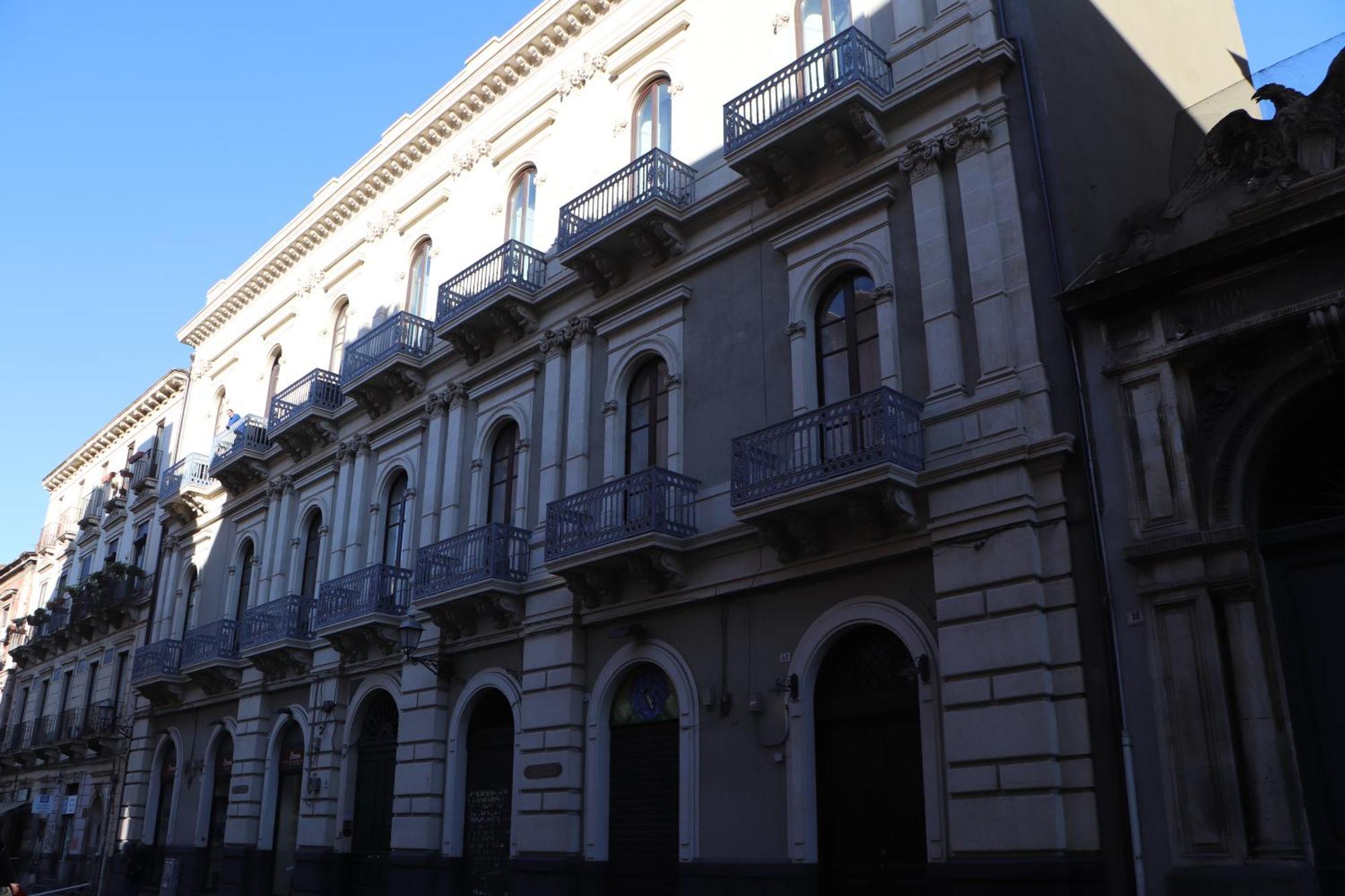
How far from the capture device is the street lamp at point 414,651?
18547 millimetres

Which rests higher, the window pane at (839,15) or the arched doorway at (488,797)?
the window pane at (839,15)

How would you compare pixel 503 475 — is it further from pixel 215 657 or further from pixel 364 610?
pixel 215 657

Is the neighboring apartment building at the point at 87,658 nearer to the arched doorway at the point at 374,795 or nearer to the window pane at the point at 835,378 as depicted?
the arched doorway at the point at 374,795

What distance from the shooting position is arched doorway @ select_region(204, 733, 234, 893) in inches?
979

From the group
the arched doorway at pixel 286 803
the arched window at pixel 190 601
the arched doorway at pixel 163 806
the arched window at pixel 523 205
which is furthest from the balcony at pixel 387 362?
the arched doorway at pixel 163 806

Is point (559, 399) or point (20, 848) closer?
point (559, 399)

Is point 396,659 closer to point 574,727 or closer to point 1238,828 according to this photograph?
point 574,727

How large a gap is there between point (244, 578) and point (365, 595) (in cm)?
838

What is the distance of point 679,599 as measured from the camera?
605 inches

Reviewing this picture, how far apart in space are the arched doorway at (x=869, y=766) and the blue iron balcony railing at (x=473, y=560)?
624 cm

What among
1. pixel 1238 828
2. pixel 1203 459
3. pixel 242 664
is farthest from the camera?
pixel 242 664

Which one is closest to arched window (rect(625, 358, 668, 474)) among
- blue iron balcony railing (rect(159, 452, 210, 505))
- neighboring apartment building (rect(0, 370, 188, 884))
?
blue iron balcony railing (rect(159, 452, 210, 505))

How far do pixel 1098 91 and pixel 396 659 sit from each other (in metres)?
14.8

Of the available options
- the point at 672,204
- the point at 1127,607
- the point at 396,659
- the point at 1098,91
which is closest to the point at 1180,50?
the point at 1098,91
